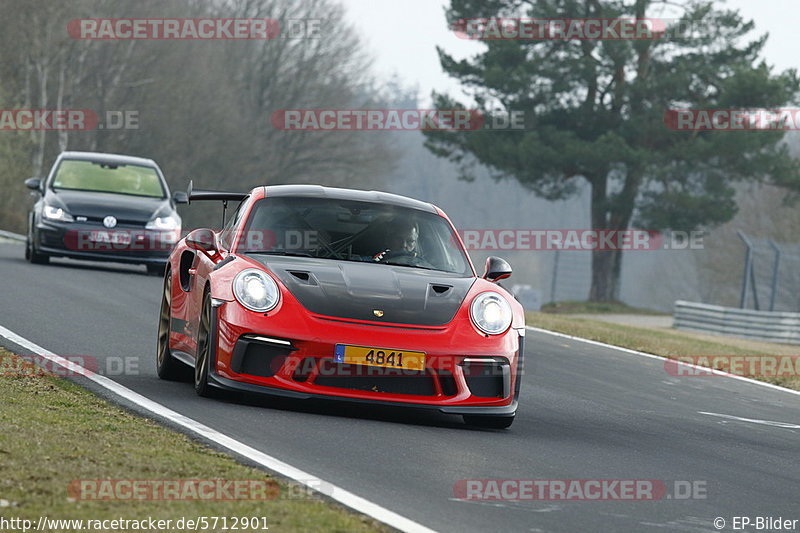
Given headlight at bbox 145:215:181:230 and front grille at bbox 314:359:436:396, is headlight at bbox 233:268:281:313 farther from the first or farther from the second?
headlight at bbox 145:215:181:230

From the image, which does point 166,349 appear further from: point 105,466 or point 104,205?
point 104,205

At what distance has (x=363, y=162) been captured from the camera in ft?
219

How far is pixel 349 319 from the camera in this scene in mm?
8336

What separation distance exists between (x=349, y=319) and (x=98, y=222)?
492 inches

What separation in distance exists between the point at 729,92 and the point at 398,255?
3104 cm

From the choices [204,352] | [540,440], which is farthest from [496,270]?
[204,352]

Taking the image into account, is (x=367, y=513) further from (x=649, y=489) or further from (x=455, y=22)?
(x=455, y=22)

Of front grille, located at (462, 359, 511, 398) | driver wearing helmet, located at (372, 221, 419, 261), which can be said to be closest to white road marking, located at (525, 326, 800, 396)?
driver wearing helmet, located at (372, 221, 419, 261)

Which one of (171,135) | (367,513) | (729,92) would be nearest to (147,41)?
(171,135)

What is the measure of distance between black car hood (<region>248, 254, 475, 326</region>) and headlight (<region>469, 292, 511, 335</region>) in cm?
11

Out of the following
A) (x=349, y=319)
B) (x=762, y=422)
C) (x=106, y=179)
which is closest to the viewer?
(x=349, y=319)

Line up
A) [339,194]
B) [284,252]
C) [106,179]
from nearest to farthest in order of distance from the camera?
1. [284,252]
2. [339,194]
3. [106,179]

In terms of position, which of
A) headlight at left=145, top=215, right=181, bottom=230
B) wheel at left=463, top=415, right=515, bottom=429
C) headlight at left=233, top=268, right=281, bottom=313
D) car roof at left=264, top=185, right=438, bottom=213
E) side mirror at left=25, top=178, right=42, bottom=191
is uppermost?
car roof at left=264, top=185, right=438, bottom=213

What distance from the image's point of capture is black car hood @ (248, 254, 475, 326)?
330 inches
